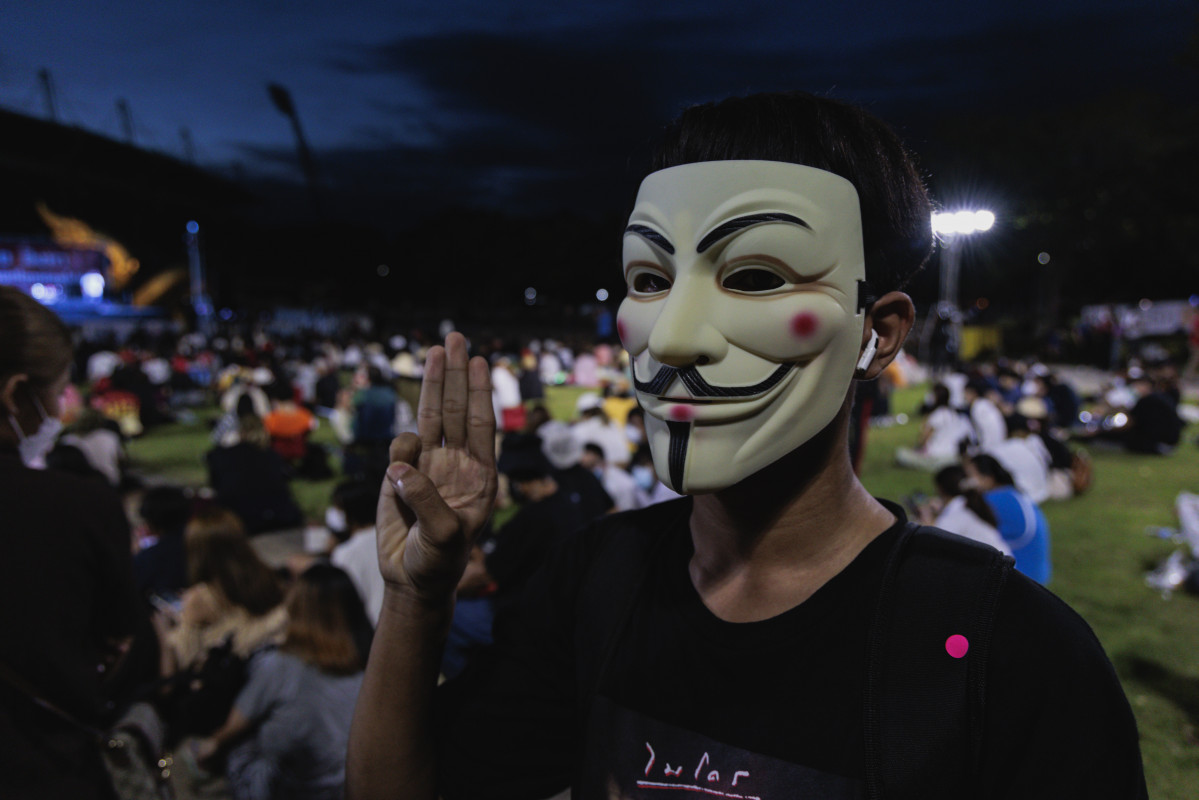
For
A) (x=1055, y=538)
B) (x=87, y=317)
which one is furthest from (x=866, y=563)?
(x=87, y=317)

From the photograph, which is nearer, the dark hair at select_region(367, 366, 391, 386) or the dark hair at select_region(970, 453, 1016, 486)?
the dark hair at select_region(970, 453, 1016, 486)

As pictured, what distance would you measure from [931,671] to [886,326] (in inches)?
22.9

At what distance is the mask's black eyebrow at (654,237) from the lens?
4.08 ft

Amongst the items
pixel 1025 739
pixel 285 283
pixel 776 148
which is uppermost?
pixel 285 283

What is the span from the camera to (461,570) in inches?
50.8

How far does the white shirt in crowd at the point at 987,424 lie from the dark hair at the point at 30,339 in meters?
9.94

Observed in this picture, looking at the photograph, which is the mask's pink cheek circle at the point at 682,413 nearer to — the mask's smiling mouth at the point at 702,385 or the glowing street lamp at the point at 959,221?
the mask's smiling mouth at the point at 702,385

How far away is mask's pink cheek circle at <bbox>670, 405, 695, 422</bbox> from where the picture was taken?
1191 mm

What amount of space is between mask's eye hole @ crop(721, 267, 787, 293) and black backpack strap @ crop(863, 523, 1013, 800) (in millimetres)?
500

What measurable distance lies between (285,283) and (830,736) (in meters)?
66.6

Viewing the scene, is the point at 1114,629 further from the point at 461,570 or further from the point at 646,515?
the point at 461,570

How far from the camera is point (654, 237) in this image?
1.26 meters

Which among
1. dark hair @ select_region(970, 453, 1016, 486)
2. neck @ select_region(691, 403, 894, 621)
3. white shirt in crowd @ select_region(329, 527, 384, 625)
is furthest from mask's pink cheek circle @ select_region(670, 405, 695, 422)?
dark hair @ select_region(970, 453, 1016, 486)

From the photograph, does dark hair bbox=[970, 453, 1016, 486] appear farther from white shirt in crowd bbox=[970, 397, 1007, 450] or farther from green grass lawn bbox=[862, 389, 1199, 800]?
white shirt in crowd bbox=[970, 397, 1007, 450]
